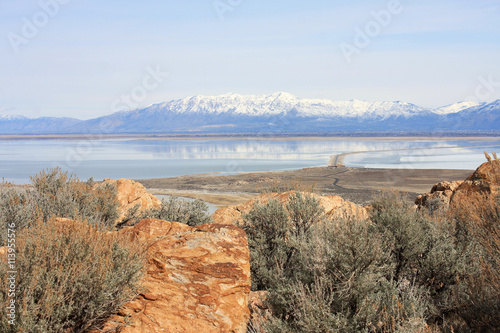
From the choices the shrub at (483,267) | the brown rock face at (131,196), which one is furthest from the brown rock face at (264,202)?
the shrub at (483,267)

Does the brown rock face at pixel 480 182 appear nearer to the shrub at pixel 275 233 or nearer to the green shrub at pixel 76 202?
the shrub at pixel 275 233

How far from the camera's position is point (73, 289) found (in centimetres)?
429

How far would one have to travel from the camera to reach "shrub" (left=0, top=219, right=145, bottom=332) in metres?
4.09

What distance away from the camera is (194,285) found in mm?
5387

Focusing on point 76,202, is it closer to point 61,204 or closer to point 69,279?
point 61,204

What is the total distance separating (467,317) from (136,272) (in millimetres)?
3980

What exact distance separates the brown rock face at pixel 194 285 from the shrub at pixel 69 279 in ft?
1.12

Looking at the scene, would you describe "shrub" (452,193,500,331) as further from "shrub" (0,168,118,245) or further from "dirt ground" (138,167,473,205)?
"dirt ground" (138,167,473,205)

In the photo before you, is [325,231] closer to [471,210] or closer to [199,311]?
[199,311]

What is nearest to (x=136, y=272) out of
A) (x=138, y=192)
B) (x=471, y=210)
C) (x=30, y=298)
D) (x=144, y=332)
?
(x=144, y=332)

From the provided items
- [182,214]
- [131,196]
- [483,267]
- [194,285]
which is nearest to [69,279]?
[194,285]

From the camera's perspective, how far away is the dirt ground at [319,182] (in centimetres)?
3291

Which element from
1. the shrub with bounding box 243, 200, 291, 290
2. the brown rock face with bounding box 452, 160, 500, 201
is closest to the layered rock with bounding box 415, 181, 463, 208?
the brown rock face with bounding box 452, 160, 500, 201

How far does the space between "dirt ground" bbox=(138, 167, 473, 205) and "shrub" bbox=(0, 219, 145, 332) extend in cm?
2479
